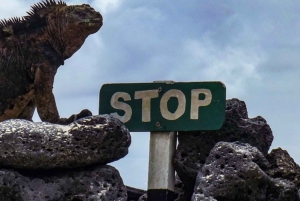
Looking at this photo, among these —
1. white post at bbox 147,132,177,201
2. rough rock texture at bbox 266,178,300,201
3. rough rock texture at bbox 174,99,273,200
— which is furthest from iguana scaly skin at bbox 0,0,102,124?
rough rock texture at bbox 266,178,300,201

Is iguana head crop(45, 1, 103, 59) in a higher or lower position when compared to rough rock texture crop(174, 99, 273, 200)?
higher

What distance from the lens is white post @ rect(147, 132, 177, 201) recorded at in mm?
7965

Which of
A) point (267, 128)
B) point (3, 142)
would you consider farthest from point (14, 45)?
point (267, 128)

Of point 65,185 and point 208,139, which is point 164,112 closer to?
point 208,139

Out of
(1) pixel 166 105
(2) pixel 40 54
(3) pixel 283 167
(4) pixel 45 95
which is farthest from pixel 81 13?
(3) pixel 283 167

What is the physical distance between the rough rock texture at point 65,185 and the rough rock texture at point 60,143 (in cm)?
11

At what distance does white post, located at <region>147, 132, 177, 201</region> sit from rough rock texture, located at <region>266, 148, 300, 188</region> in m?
0.90

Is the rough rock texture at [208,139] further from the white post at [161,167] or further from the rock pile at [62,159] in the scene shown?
the rock pile at [62,159]

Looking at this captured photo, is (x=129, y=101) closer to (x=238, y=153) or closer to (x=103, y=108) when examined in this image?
(x=103, y=108)

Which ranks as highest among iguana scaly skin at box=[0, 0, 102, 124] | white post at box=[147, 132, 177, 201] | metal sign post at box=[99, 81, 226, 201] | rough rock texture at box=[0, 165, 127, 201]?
iguana scaly skin at box=[0, 0, 102, 124]

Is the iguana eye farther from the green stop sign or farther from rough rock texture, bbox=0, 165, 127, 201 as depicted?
rough rock texture, bbox=0, 165, 127, 201

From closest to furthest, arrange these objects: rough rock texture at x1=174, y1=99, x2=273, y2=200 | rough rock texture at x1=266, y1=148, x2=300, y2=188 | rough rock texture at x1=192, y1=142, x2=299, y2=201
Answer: rough rock texture at x1=192, y1=142, x2=299, y2=201, rough rock texture at x1=266, y1=148, x2=300, y2=188, rough rock texture at x1=174, y1=99, x2=273, y2=200

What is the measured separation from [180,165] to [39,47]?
6.61ft

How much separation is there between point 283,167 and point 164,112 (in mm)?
1204
